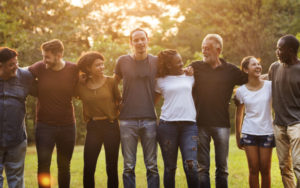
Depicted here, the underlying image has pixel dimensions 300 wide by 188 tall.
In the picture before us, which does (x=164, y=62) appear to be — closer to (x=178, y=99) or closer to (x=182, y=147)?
(x=178, y=99)

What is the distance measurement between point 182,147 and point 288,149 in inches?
58.4

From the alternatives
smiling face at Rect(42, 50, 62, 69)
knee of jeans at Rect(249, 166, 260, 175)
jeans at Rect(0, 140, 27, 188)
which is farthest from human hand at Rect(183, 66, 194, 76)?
jeans at Rect(0, 140, 27, 188)

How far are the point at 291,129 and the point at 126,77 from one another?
2381 millimetres

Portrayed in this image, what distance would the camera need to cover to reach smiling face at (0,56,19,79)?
495cm

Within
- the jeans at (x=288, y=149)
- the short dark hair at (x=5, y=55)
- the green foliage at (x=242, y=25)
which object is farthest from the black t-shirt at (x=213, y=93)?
the green foliage at (x=242, y=25)

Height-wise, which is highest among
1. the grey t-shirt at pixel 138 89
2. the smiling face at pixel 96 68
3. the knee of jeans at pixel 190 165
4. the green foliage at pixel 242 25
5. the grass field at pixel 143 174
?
the green foliage at pixel 242 25

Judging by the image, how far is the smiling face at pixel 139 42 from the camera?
550cm

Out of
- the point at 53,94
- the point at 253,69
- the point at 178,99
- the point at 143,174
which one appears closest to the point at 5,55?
the point at 53,94

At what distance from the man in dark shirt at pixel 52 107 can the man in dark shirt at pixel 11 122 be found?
1.13 ft

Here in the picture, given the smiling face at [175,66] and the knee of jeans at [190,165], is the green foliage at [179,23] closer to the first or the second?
the smiling face at [175,66]

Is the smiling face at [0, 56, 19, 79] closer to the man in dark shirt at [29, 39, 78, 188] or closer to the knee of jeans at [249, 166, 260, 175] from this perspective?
the man in dark shirt at [29, 39, 78, 188]

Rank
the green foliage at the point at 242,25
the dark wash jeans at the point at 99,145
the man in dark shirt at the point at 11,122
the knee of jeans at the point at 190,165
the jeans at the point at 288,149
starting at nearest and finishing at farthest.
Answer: the man in dark shirt at the point at 11,122, the jeans at the point at 288,149, the knee of jeans at the point at 190,165, the dark wash jeans at the point at 99,145, the green foliage at the point at 242,25

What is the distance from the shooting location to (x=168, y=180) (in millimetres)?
5367

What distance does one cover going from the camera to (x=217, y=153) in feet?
18.5
